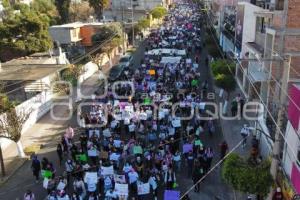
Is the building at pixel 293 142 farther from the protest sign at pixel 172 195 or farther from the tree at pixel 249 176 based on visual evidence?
the protest sign at pixel 172 195

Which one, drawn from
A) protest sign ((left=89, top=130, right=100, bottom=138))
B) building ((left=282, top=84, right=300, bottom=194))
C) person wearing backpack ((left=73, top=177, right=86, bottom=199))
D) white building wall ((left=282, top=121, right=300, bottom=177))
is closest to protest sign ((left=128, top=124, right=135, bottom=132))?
protest sign ((left=89, top=130, right=100, bottom=138))

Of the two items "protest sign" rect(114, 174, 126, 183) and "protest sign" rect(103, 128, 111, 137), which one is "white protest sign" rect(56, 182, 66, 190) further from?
"protest sign" rect(103, 128, 111, 137)

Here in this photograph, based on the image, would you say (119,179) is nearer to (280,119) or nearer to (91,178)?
(91,178)

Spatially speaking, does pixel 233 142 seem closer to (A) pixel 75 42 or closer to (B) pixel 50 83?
(B) pixel 50 83

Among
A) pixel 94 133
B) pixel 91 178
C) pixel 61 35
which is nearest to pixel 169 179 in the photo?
pixel 91 178

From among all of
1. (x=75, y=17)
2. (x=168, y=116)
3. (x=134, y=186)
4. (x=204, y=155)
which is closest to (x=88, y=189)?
(x=134, y=186)

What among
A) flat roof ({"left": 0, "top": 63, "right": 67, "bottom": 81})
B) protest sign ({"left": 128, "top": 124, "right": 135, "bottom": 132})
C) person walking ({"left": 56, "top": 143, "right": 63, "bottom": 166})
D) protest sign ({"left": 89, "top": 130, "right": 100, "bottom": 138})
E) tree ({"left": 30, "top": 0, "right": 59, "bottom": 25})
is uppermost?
tree ({"left": 30, "top": 0, "right": 59, "bottom": 25})
